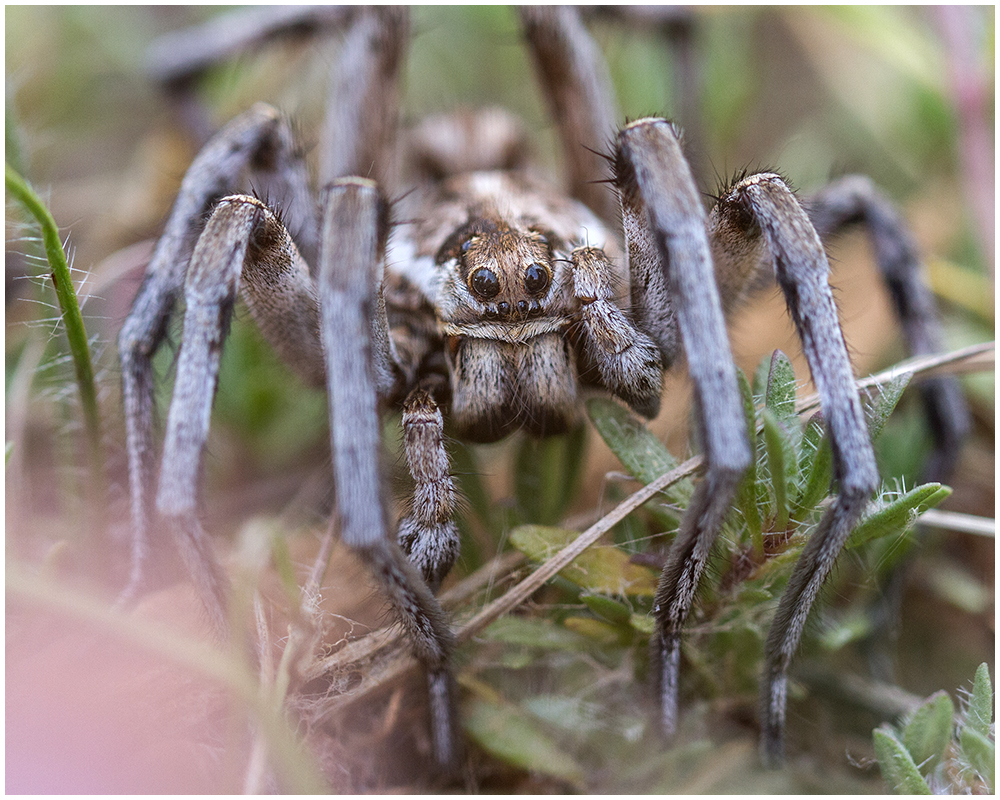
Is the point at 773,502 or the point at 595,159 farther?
the point at 595,159

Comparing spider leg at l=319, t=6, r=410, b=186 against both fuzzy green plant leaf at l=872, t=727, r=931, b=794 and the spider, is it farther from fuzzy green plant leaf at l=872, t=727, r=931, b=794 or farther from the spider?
fuzzy green plant leaf at l=872, t=727, r=931, b=794

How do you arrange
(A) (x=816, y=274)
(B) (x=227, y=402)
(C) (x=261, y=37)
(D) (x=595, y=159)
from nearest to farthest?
(A) (x=816, y=274), (B) (x=227, y=402), (D) (x=595, y=159), (C) (x=261, y=37)

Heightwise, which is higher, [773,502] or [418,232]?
[418,232]

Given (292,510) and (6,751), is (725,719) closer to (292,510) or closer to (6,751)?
(292,510)

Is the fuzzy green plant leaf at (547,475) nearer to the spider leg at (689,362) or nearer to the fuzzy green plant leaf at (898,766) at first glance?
the spider leg at (689,362)

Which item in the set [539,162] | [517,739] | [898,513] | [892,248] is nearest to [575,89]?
[539,162]

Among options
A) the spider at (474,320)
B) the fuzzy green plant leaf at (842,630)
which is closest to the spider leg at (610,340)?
the spider at (474,320)

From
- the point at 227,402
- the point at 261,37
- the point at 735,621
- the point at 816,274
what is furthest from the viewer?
the point at 261,37

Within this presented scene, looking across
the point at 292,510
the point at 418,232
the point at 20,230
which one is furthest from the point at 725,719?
the point at 20,230
